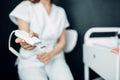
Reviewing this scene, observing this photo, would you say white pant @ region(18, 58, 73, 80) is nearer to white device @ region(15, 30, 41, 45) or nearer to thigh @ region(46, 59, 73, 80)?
thigh @ region(46, 59, 73, 80)

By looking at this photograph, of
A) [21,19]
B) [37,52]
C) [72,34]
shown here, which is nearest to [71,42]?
[72,34]

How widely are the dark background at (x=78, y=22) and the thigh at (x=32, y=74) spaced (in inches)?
16.9

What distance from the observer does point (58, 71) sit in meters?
1.59

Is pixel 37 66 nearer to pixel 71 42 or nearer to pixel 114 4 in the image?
pixel 71 42

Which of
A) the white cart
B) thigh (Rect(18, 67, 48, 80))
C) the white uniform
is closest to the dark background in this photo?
the white cart

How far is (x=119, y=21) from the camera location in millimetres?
2057

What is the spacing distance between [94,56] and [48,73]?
13.0 inches

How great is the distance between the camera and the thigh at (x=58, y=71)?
1.57 metres

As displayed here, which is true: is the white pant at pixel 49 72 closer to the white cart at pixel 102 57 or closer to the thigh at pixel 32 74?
the thigh at pixel 32 74

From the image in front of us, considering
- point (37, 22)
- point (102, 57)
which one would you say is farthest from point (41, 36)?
point (102, 57)

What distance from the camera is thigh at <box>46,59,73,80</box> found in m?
1.57

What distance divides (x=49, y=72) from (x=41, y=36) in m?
0.25

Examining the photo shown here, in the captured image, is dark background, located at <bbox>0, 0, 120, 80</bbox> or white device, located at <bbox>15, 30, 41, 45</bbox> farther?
dark background, located at <bbox>0, 0, 120, 80</bbox>

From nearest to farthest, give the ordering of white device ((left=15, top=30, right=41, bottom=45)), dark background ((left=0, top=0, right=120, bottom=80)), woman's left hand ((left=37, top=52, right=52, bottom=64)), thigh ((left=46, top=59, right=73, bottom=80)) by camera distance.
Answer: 1. white device ((left=15, top=30, right=41, bottom=45))
2. woman's left hand ((left=37, top=52, right=52, bottom=64))
3. thigh ((left=46, top=59, right=73, bottom=80))
4. dark background ((left=0, top=0, right=120, bottom=80))
